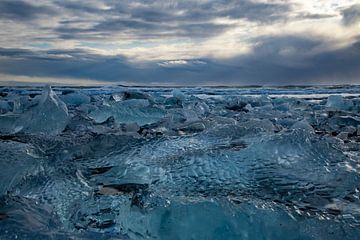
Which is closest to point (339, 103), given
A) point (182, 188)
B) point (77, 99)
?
Answer: point (77, 99)

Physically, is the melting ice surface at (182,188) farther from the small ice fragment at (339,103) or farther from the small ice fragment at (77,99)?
the small ice fragment at (77,99)

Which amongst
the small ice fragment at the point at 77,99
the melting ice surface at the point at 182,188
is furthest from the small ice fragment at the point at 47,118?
the small ice fragment at the point at 77,99

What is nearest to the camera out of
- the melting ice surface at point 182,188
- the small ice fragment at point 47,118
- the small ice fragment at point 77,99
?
the melting ice surface at point 182,188

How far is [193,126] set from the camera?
287 cm

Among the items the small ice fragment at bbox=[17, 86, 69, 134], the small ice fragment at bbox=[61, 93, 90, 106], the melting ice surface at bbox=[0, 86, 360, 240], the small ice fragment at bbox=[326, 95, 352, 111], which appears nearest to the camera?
the melting ice surface at bbox=[0, 86, 360, 240]

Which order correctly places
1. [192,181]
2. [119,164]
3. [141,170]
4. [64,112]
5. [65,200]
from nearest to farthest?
[65,200] < [192,181] < [141,170] < [119,164] < [64,112]

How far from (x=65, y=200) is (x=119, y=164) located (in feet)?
1.38

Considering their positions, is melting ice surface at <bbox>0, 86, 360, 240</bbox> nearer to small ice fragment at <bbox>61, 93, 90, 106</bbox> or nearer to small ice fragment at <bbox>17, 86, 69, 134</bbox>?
small ice fragment at <bbox>17, 86, 69, 134</bbox>

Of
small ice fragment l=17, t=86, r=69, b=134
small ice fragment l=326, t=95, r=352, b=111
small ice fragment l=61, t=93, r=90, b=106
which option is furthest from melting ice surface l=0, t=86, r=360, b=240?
small ice fragment l=61, t=93, r=90, b=106

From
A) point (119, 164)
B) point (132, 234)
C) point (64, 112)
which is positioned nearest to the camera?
point (132, 234)

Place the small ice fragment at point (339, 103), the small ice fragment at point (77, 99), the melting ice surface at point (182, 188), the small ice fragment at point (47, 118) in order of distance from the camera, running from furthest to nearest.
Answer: the small ice fragment at point (77, 99) → the small ice fragment at point (339, 103) → the small ice fragment at point (47, 118) → the melting ice surface at point (182, 188)

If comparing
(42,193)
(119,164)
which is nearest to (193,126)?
(119,164)

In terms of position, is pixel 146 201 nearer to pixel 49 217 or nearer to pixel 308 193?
pixel 49 217

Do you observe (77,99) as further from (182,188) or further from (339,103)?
(182,188)
